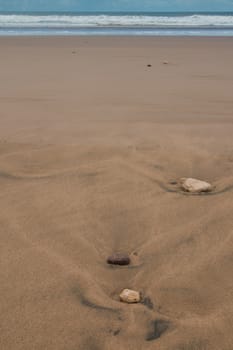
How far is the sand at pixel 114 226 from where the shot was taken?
1.11 m

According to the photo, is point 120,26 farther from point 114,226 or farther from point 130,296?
point 130,296

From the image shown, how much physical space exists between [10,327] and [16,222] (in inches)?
22.0

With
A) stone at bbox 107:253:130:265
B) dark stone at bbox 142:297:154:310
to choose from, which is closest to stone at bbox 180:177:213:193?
stone at bbox 107:253:130:265

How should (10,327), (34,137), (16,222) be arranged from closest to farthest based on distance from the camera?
1. (10,327)
2. (16,222)
3. (34,137)

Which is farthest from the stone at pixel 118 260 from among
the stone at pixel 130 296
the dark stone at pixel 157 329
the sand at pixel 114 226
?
the dark stone at pixel 157 329

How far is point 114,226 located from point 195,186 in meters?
0.44

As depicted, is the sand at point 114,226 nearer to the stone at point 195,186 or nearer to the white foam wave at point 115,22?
the stone at point 195,186

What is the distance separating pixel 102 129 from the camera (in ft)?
9.08

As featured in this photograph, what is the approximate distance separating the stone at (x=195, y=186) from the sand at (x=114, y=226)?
36mm

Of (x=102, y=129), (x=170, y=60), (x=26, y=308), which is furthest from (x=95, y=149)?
(x=170, y=60)

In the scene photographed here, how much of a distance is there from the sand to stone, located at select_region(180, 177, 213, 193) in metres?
0.04

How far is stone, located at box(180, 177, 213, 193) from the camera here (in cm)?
186

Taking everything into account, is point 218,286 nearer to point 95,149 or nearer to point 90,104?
point 95,149

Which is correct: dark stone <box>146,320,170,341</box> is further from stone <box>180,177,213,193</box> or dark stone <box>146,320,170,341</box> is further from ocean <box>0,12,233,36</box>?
ocean <box>0,12,233,36</box>
